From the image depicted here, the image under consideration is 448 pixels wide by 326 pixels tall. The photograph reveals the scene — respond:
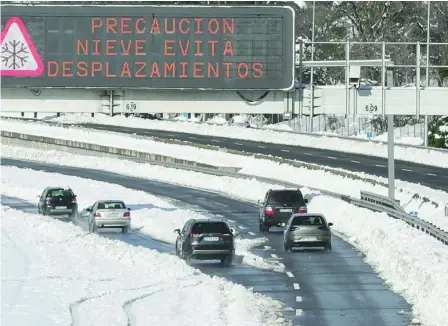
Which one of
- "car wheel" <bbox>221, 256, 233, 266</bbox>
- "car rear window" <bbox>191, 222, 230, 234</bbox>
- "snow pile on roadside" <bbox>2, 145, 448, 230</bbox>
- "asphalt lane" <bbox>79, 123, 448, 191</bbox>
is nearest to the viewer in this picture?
"car rear window" <bbox>191, 222, 230, 234</bbox>

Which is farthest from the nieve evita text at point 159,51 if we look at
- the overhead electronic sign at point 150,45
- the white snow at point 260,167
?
the white snow at point 260,167

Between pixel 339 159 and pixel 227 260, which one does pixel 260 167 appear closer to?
pixel 339 159

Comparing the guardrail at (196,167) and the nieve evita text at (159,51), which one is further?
the guardrail at (196,167)

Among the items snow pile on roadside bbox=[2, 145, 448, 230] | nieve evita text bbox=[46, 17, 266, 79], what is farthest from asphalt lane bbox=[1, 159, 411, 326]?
snow pile on roadside bbox=[2, 145, 448, 230]

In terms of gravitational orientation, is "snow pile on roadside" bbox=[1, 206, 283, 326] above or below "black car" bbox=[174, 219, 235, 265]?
below

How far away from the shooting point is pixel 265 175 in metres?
88.1

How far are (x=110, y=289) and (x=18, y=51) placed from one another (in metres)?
12.4

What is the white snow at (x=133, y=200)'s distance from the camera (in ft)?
166

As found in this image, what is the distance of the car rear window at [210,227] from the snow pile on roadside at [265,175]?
15.4 m

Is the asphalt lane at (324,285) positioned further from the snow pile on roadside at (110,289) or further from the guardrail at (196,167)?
the guardrail at (196,167)

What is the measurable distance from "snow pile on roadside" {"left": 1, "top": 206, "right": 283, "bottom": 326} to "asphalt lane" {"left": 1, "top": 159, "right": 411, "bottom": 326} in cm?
97

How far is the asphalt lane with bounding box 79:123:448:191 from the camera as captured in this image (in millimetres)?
80375

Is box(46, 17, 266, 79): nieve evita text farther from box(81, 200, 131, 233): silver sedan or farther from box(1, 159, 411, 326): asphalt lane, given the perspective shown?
box(81, 200, 131, 233): silver sedan

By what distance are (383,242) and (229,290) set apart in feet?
35.9
